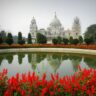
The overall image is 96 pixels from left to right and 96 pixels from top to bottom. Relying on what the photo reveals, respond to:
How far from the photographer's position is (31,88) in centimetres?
394

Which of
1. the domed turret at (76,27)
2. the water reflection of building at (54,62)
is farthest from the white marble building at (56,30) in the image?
the water reflection of building at (54,62)

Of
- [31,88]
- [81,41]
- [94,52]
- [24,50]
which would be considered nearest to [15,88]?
[31,88]

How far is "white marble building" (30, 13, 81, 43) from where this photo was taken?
56000 millimetres

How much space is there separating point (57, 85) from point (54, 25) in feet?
184

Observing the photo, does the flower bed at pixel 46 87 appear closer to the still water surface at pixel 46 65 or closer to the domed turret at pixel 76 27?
the still water surface at pixel 46 65

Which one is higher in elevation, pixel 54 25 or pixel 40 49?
pixel 54 25

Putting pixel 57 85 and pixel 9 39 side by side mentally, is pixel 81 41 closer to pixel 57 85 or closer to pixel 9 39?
pixel 9 39

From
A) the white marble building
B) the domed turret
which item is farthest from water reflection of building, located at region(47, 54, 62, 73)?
the domed turret

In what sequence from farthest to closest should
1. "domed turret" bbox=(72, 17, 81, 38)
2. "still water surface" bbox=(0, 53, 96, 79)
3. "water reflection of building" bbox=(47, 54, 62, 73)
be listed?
"domed turret" bbox=(72, 17, 81, 38) → "water reflection of building" bbox=(47, 54, 62, 73) → "still water surface" bbox=(0, 53, 96, 79)

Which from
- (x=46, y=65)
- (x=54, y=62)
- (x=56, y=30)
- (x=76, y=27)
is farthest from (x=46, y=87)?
(x=56, y=30)

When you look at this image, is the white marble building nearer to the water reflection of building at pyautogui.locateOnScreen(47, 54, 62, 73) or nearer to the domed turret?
the domed turret

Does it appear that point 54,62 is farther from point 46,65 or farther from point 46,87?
point 46,87

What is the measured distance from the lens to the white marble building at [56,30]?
56.0 m

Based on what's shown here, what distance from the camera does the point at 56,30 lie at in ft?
199
